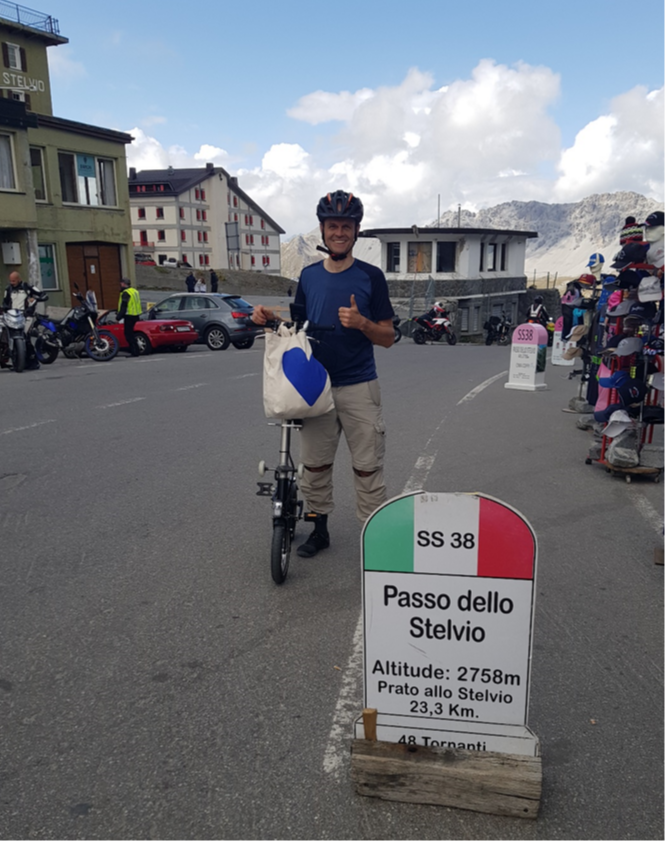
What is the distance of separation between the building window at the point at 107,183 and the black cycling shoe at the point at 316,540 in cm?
3156

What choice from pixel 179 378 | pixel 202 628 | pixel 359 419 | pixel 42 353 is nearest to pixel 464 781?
pixel 202 628

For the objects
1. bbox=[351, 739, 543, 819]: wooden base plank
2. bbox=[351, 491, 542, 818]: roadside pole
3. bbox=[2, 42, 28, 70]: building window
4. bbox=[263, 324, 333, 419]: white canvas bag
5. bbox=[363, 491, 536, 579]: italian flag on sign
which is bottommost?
bbox=[351, 739, 543, 819]: wooden base plank

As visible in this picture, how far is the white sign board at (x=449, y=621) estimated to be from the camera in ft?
7.55

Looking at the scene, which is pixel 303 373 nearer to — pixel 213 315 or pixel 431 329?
pixel 213 315

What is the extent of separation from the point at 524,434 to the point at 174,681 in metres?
6.60

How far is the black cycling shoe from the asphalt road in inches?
3.1

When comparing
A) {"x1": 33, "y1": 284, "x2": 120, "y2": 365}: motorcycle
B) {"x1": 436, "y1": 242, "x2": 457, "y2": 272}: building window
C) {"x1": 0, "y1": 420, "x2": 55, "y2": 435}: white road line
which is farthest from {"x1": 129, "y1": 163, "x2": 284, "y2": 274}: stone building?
{"x1": 0, "y1": 420, "x2": 55, "y2": 435}: white road line

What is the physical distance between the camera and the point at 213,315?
848 inches

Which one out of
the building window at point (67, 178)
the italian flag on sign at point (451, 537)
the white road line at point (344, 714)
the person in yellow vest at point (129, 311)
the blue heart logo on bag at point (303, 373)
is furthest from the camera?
the building window at point (67, 178)

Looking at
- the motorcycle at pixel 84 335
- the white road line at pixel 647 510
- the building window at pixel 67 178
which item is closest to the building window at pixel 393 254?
the building window at pixel 67 178

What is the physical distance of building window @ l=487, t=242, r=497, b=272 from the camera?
5294cm

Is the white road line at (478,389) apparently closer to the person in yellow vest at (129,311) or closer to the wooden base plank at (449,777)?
the person in yellow vest at (129,311)

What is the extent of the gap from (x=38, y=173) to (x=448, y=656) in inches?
1279

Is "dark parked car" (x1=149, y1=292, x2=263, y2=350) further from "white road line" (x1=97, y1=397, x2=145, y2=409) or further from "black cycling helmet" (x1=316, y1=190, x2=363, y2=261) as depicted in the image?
"black cycling helmet" (x1=316, y1=190, x2=363, y2=261)
